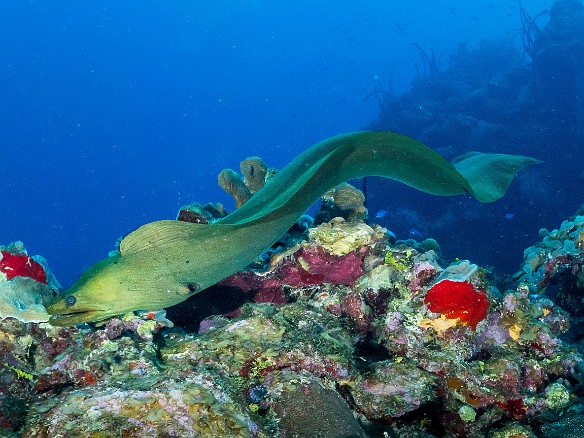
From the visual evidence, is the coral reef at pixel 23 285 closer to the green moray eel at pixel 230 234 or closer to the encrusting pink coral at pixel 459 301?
the green moray eel at pixel 230 234

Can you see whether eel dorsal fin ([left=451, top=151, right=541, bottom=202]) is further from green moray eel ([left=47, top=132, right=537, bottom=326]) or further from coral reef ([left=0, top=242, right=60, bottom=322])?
coral reef ([left=0, top=242, right=60, bottom=322])

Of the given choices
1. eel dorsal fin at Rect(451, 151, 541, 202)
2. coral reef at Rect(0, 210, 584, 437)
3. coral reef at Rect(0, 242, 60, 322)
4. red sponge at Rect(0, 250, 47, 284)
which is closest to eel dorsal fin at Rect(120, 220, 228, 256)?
coral reef at Rect(0, 210, 584, 437)

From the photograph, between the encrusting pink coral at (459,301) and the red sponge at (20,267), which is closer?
the encrusting pink coral at (459,301)

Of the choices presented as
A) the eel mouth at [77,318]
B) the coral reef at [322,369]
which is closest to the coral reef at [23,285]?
the coral reef at [322,369]

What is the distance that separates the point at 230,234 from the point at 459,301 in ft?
6.33

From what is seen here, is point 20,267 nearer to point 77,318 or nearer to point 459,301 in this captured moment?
point 77,318

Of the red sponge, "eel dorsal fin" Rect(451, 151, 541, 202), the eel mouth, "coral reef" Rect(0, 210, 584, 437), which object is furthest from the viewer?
"eel dorsal fin" Rect(451, 151, 541, 202)

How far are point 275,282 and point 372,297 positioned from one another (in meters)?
1.04

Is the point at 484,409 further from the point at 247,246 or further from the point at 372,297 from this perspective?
the point at 247,246

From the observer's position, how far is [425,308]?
340cm

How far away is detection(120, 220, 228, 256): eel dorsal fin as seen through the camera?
271cm

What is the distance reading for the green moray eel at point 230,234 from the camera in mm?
2590

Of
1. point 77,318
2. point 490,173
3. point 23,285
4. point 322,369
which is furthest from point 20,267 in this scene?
point 490,173

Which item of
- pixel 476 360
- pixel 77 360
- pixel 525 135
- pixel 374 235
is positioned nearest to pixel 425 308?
pixel 476 360
